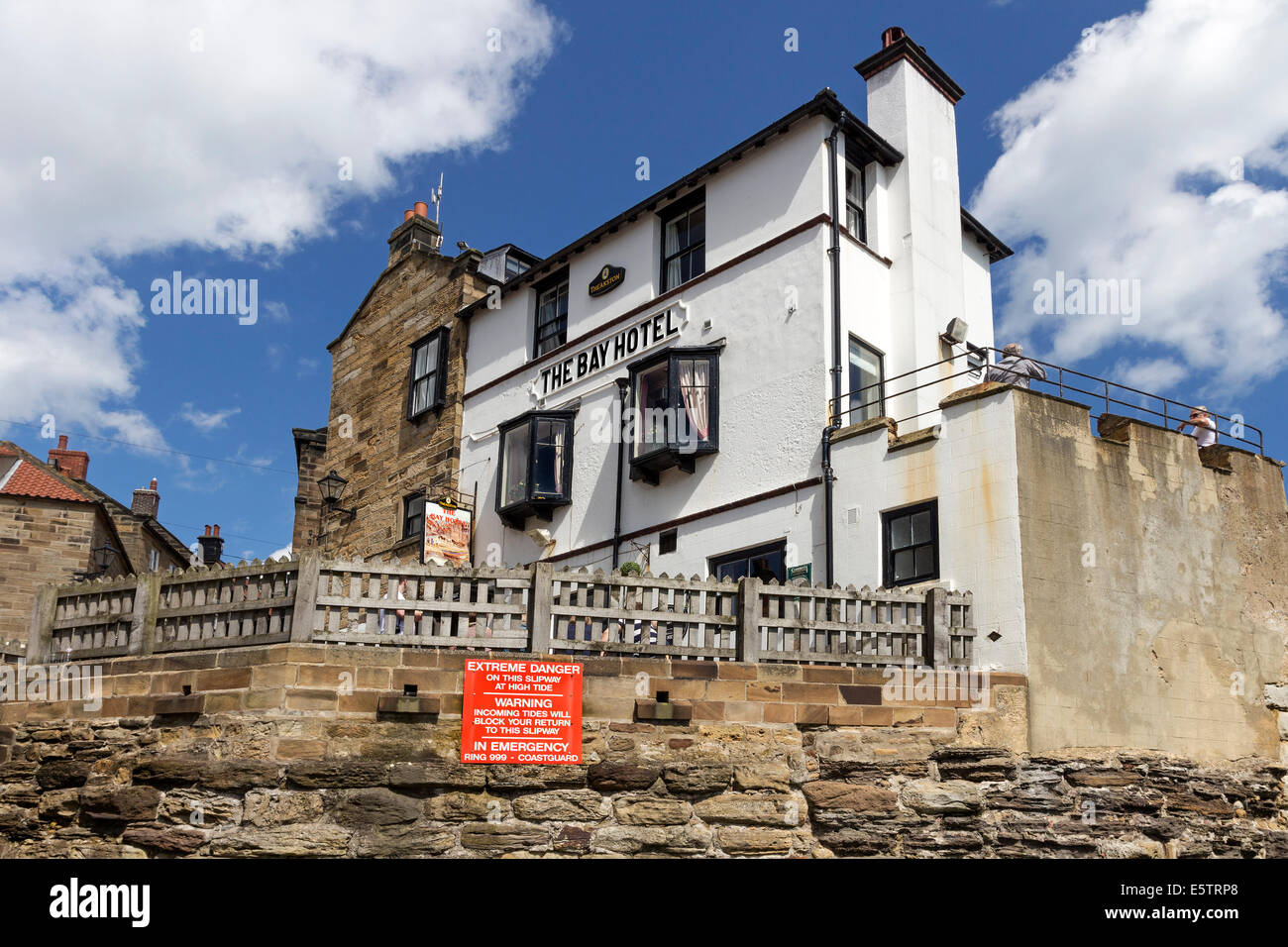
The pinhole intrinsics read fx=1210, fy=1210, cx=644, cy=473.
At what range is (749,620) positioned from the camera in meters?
12.8

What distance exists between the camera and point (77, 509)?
101 ft

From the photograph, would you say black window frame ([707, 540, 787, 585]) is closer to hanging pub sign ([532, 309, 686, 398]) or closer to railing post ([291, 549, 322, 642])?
hanging pub sign ([532, 309, 686, 398])

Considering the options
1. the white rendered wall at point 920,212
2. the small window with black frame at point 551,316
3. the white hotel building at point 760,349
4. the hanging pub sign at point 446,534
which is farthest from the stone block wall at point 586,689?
the small window with black frame at point 551,316

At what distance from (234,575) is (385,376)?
570 inches

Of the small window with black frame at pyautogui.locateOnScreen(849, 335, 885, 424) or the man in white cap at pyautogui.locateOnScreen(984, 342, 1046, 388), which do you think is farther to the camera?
the small window with black frame at pyautogui.locateOnScreen(849, 335, 885, 424)

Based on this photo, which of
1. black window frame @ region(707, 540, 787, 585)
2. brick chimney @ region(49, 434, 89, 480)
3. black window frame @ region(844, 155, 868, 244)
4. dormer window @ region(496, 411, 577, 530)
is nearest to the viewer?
black window frame @ region(707, 540, 787, 585)

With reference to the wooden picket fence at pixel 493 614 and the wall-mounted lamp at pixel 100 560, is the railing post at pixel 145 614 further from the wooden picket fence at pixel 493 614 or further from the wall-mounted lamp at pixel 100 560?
the wall-mounted lamp at pixel 100 560

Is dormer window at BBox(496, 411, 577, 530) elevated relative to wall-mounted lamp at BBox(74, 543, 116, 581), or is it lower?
elevated

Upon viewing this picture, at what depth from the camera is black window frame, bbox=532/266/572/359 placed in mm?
22500

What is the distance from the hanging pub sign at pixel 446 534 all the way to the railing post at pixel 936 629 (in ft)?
33.5

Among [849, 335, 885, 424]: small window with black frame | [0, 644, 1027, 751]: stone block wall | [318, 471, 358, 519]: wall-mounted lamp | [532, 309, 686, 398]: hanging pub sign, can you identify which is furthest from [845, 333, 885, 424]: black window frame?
[318, 471, 358, 519]: wall-mounted lamp

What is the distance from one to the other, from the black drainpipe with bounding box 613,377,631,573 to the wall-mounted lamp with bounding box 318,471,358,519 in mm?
7278

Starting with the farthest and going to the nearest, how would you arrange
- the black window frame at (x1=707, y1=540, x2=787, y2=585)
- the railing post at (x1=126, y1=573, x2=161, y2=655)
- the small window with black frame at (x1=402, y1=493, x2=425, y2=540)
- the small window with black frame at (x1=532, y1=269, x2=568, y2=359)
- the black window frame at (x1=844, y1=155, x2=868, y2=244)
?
the small window with black frame at (x1=402, y1=493, x2=425, y2=540) → the small window with black frame at (x1=532, y1=269, x2=568, y2=359) → the black window frame at (x1=844, y1=155, x2=868, y2=244) → the black window frame at (x1=707, y1=540, x2=787, y2=585) → the railing post at (x1=126, y1=573, x2=161, y2=655)

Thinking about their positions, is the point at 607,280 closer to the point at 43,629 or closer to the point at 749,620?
the point at 749,620
